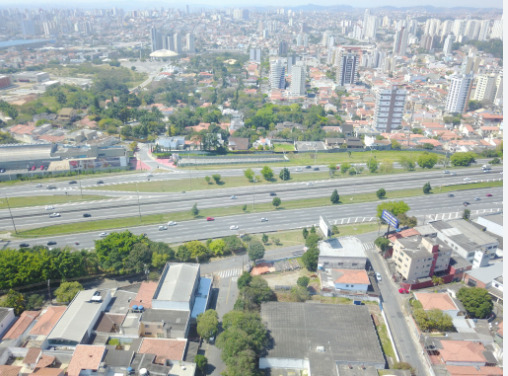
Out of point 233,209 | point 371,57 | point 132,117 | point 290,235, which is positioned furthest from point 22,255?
point 371,57

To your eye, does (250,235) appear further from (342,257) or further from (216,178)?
(216,178)

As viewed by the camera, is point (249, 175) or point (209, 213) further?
point (249, 175)

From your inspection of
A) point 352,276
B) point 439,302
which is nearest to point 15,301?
point 352,276

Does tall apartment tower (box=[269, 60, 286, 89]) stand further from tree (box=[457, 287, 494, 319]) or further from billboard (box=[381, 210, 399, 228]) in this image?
tree (box=[457, 287, 494, 319])

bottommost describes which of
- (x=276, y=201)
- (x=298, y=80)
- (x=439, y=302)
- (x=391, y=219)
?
(x=439, y=302)

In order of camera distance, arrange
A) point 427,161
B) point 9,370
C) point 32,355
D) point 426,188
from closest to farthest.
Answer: point 9,370, point 32,355, point 426,188, point 427,161

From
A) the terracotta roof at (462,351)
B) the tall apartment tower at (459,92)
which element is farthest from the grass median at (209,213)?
the tall apartment tower at (459,92)

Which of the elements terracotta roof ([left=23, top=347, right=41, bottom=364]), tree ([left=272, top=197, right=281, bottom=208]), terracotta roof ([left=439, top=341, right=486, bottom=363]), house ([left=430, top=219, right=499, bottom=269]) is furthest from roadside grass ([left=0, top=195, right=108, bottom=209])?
terracotta roof ([left=439, top=341, right=486, bottom=363])

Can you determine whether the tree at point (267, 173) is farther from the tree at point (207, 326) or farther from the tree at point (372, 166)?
the tree at point (207, 326)
